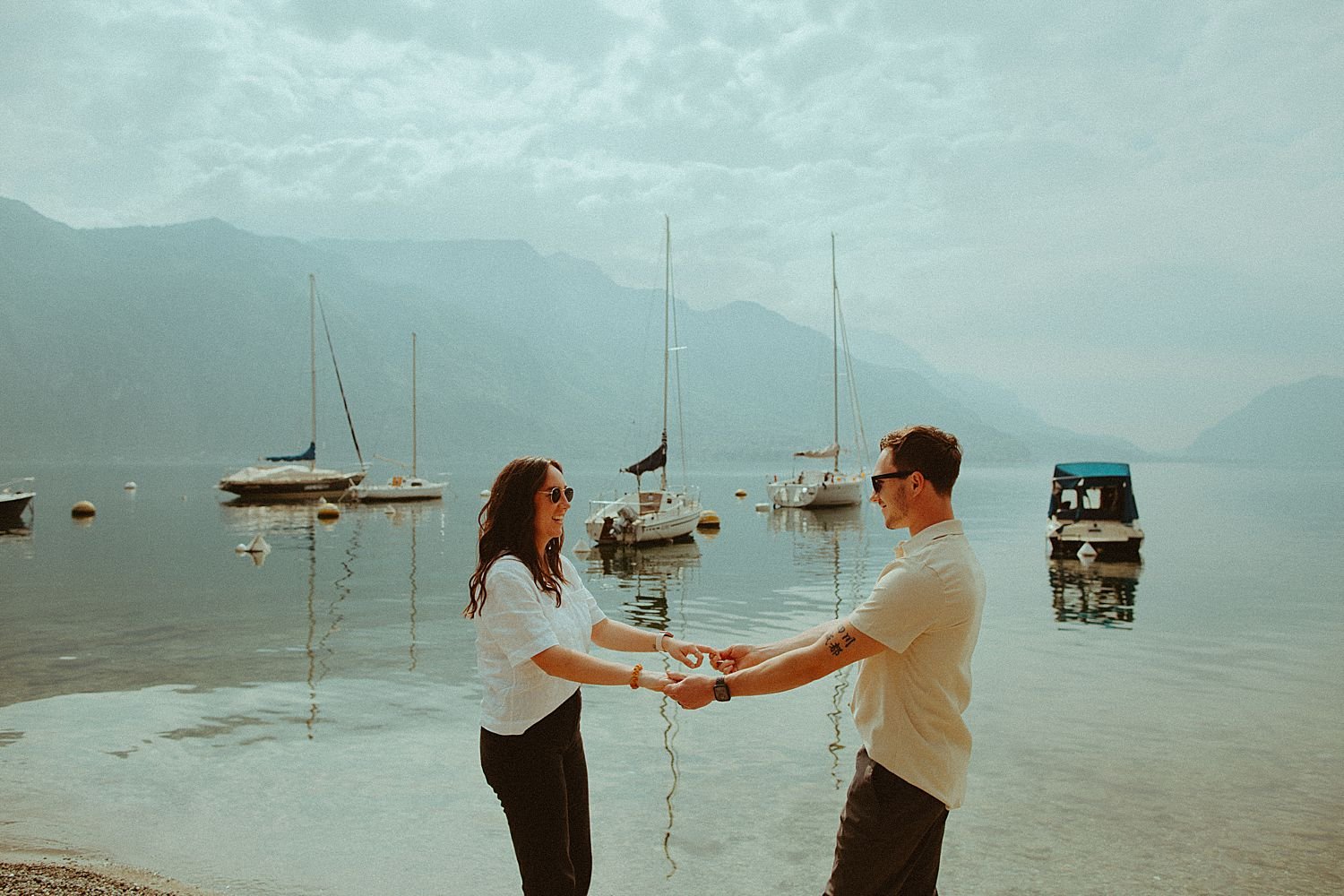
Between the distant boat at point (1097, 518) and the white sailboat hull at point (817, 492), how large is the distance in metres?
28.3

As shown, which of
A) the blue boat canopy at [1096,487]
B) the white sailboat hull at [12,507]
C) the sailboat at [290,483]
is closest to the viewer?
the blue boat canopy at [1096,487]

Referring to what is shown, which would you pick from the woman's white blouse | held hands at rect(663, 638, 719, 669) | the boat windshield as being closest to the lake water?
held hands at rect(663, 638, 719, 669)

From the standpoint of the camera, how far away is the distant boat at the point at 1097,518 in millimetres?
31938

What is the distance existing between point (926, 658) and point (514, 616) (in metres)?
1.49

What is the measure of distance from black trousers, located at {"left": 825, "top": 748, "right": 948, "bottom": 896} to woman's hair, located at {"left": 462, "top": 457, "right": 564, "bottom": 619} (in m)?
1.36

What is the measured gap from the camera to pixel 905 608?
315 centimetres

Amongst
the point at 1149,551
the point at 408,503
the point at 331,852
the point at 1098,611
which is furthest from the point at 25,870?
the point at 408,503

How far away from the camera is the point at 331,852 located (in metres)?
6.73

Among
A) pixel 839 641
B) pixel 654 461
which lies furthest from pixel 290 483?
pixel 839 641

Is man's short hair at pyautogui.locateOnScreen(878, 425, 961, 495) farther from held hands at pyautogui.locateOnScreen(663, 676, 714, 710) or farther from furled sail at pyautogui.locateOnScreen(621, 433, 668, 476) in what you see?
furled sail at pyautogui.locateOnScreen(621, 433, 668, 476)

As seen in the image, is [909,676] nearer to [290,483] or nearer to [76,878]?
[76,878]

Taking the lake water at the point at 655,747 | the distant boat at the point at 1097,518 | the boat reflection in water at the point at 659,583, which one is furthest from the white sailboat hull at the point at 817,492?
the lake water at the point at 655,747

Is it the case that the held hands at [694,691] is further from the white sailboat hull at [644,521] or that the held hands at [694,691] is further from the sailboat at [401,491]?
the sailboat at [401,491]

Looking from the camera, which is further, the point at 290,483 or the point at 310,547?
the point at 290,483
